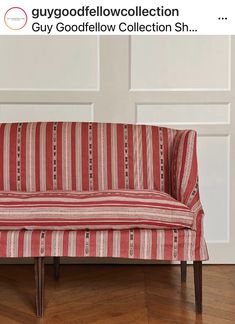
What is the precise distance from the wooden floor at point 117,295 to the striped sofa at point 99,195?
0.30 feet

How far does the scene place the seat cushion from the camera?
2.13 metres

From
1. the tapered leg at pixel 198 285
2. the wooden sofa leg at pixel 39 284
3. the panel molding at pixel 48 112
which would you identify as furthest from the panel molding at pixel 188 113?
the wooden sofa leg at pixel 39 284

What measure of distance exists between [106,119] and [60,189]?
2.08ft

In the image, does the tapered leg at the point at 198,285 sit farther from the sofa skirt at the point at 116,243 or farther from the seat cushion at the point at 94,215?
the seat cushion at the point at 94,215

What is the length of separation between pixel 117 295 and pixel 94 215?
1.63 feet

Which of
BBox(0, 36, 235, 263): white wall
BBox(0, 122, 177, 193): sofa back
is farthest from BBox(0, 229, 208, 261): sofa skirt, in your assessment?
BBox(0, 36, 235, 263): white wall

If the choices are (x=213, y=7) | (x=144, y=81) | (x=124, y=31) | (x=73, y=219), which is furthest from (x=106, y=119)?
(x=73, y=219)

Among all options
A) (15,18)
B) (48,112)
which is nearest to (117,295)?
(48,112)

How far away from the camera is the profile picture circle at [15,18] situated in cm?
318

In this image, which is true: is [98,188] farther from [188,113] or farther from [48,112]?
[188,113]

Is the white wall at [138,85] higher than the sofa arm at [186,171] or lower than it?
higher

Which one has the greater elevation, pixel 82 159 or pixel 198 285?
pixel 82 159

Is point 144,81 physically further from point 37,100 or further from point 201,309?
point 201,309

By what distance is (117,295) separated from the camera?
2.45 m
